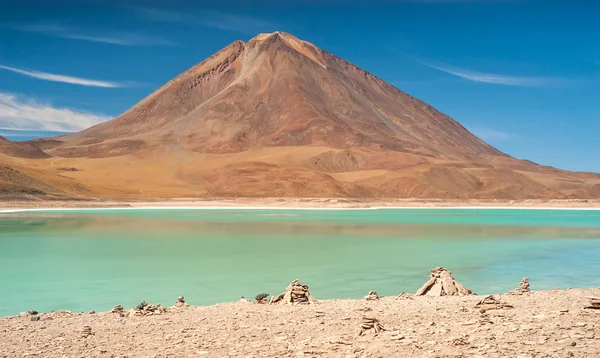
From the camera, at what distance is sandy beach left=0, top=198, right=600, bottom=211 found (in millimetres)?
70188

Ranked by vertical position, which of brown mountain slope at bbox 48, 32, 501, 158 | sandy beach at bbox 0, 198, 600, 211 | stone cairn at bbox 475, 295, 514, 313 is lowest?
stone cairn at bbox 475, 295, 514, 313

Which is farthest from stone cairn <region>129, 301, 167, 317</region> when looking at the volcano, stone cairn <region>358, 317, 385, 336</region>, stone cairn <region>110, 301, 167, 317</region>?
the volcano

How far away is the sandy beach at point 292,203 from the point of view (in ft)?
230

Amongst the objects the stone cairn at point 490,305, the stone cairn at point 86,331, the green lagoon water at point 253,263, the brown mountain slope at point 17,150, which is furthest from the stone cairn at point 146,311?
the brown mountain slope at point 17,150

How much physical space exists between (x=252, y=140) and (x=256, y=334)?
14924 centimetres

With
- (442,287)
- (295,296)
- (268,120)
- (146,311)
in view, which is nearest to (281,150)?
(268,120)

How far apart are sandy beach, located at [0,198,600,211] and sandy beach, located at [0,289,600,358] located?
59.6 m

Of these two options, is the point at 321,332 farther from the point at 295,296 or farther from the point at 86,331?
the point at 86,331

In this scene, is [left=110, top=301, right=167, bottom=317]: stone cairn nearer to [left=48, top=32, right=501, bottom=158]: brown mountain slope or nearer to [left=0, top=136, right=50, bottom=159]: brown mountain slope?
[left=0, top=136, right=50, bottom=159]: brown mountain slope

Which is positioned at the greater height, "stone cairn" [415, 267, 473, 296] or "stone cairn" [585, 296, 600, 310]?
"stone cairn" [585, 296, 600, 310]

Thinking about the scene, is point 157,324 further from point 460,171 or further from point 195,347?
point 460,171

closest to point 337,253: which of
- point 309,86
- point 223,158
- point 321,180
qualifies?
point 321,180

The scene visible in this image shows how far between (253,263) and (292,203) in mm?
61723

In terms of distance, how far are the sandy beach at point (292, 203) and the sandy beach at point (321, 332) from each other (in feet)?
195
